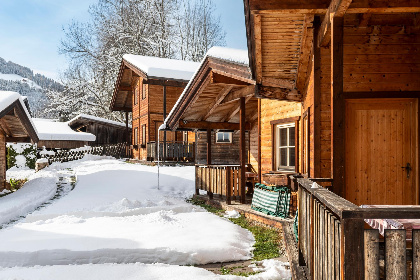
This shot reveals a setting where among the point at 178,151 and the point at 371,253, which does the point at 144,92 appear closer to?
the point at 178,151

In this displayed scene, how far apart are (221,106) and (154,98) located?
40.0ft

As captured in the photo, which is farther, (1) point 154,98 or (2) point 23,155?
(2) point 23,155

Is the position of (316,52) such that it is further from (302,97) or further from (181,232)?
(181,232)

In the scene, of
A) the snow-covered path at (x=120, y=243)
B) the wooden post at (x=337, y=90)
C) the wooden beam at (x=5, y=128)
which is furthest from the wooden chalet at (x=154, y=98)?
the wooden post at (x=337, y=90)

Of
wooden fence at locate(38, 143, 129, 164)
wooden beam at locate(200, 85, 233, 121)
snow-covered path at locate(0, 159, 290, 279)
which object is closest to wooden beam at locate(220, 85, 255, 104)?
wooden beam at locate(200, 85, 233, 121)

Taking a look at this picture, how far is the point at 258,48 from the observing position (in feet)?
20.3

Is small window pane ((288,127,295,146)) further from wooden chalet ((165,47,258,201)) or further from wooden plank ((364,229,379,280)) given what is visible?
wooden plank ((364,229,379,280))

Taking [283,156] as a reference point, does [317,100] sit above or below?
above

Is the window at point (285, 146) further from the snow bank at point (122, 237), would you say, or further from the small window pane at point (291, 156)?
the snow bank at point (122, 237)

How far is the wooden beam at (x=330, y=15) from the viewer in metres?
4.14

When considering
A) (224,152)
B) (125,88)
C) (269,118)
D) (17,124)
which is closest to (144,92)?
(125,88)

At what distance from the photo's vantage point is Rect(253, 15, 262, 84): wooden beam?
5.40 m

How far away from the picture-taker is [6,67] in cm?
15738

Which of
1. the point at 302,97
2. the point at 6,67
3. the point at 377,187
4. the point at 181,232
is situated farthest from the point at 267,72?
the point at 6,67
